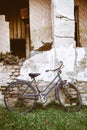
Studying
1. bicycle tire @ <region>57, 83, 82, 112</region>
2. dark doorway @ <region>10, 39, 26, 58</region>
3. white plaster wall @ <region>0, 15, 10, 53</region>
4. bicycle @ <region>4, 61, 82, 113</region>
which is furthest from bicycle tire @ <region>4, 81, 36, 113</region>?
dark doorway @ <region>10, 39, 26, 58</region>

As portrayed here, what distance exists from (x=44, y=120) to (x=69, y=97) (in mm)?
1395

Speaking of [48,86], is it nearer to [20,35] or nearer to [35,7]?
[35,7]

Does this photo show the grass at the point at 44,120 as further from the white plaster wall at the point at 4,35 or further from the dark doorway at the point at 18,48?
the dark doorway at the point at 18,48

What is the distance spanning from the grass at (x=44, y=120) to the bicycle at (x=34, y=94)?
35 centimetres

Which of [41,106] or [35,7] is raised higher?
[35,7]

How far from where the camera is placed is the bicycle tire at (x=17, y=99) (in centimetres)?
1045

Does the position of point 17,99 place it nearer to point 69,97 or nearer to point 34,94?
point 34,94

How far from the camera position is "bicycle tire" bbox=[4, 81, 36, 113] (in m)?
10.5

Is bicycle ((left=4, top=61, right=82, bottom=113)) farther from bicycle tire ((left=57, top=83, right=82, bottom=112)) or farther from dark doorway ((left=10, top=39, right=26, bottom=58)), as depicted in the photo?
dark doorway ((left=10, top=39, right=26, bottom=58))

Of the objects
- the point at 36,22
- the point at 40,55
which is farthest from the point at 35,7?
the point at 40,55

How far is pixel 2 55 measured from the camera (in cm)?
1201

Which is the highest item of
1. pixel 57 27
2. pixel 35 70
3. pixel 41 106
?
pixel 57 27

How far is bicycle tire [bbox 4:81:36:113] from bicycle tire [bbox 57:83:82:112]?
0.74 meters

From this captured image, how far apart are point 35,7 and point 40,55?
147 cm
